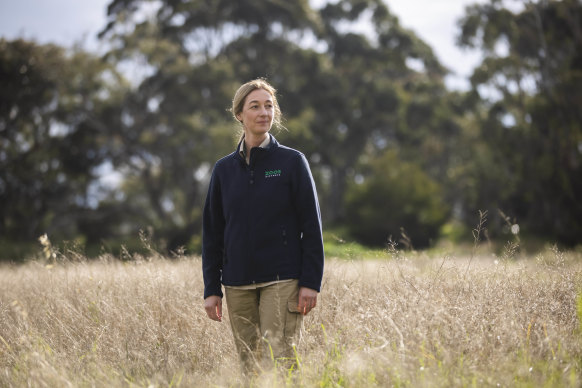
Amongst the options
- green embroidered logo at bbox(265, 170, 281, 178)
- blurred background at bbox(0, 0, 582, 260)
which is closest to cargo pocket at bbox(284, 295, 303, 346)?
green embroidered logo at bbox(265, 170, 281, 178)

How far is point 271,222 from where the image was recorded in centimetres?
323

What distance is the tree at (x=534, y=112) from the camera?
20.3m

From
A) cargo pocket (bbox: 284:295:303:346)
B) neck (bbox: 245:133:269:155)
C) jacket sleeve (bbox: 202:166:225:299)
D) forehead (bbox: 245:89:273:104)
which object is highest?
forehead (bbox: 245:89:273:104)

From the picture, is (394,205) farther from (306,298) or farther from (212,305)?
(306,298)

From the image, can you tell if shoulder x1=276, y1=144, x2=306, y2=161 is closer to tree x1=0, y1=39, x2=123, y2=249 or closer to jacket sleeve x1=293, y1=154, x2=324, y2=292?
jacket sleeve x1=293, y1=154, x2=324, y2=292

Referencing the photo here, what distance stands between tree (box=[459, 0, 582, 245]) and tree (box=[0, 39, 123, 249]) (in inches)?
750

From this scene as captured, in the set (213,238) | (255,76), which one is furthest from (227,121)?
(213,238)

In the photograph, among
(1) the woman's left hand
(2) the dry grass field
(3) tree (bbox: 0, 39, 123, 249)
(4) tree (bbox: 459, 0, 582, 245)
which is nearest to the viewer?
(2) the dry grass field

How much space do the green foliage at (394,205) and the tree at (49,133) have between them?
44.3 ft

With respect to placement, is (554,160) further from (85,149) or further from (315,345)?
(85,149)

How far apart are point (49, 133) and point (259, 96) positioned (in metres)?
24.8

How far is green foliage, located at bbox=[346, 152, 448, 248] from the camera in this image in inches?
956

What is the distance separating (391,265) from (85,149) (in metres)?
23.1

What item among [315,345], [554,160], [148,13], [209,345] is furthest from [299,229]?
[148,13]
